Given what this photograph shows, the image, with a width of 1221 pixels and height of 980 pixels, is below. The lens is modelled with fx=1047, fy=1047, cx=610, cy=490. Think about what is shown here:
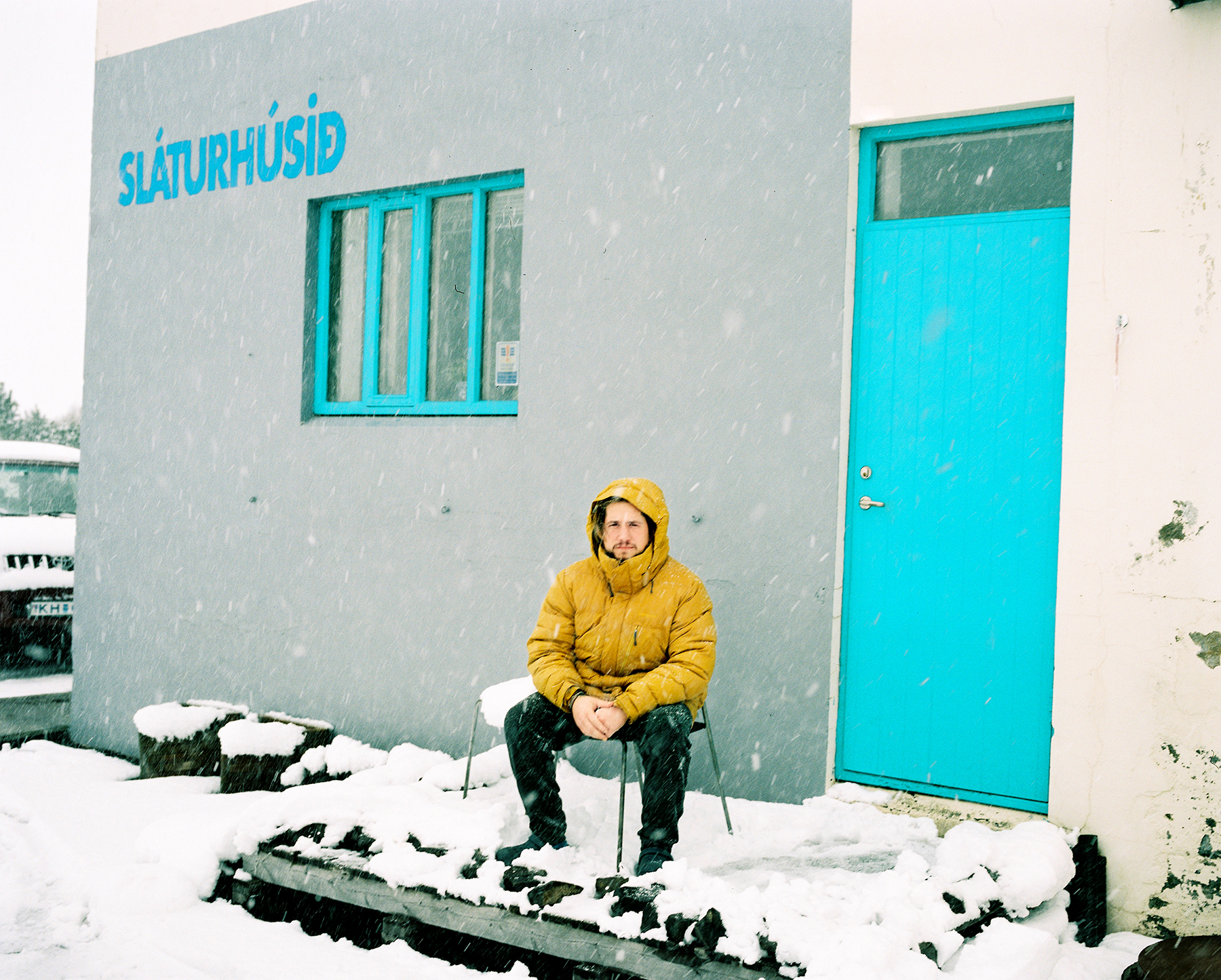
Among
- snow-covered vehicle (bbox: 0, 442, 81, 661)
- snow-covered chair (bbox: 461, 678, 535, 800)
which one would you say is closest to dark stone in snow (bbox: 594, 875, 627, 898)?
snow-covered chair (bbox: 461, 678, 535, 800)

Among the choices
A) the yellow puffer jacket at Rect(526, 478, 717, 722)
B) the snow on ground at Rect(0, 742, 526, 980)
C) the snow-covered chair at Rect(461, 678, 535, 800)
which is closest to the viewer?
the snow on ground at Rect(0, 742, 526, 980)

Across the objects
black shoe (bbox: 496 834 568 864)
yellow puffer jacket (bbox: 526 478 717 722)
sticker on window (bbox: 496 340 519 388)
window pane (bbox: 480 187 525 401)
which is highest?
window pane (bbox: 480 187 525 401)

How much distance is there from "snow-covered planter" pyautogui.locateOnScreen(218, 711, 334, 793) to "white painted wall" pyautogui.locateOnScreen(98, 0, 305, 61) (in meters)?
4.12

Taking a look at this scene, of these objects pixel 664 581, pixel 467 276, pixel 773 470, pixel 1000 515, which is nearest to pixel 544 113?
pixel 467 276

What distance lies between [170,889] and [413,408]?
270 cm

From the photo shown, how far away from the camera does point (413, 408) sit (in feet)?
18.8

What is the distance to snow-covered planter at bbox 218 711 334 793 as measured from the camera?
17.5ft

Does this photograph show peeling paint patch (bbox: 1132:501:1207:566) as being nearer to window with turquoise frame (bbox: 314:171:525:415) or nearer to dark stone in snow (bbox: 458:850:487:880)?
dark stone in snow (bbox: 458:850:487:880)

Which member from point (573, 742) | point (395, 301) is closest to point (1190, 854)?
point (573, 742)

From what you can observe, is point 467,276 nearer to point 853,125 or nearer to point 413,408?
point 413,408

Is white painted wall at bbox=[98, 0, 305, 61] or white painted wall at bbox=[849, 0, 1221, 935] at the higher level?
white painted wall at bbox=[98, 0, 305, 61]

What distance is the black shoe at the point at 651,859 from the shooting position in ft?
11.6

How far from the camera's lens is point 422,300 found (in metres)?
5.74

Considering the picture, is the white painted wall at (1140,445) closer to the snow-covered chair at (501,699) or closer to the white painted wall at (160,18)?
the snow-covered chair at (501,699)
